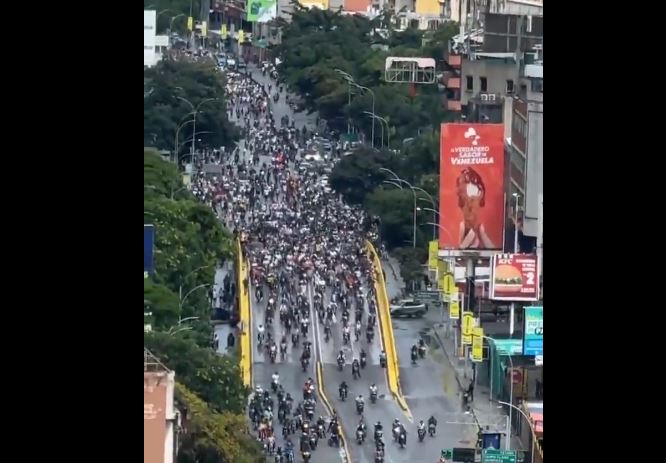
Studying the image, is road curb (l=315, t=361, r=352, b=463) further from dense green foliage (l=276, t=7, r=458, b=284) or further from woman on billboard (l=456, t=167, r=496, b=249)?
woman on billboard (l=456, t=167, r=496, b=249)

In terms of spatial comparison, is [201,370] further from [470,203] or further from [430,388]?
[470,203]

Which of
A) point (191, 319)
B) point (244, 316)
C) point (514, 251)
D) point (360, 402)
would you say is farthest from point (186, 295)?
point (514, 251)

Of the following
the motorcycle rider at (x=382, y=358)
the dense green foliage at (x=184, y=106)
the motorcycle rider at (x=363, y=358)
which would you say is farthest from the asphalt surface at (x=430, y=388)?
the dense green foliage at (x=184, y=106)

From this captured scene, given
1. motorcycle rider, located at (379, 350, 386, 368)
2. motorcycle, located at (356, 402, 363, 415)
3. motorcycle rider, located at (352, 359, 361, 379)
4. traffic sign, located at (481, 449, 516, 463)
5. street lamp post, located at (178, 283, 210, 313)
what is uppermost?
street lamp post, located at (178, 283, 210, 313)

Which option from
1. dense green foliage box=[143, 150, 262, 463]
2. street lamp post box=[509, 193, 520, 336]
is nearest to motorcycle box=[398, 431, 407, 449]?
dense green foliage box=[143, 150, 262, 463]

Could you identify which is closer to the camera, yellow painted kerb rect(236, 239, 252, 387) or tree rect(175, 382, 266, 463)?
tree rect(175, 382, 266, 463)
